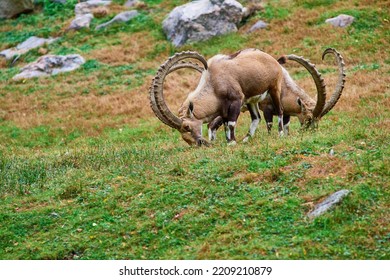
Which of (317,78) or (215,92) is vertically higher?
(215,92)

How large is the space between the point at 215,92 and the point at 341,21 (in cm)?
1680

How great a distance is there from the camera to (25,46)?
124 ft

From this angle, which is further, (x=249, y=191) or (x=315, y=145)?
(x=315, y=145)

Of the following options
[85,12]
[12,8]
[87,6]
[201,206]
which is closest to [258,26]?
[85,12]

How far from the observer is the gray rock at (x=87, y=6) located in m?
41.0

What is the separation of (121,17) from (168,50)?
5503 millimetres

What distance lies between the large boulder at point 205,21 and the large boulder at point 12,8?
1189 cm

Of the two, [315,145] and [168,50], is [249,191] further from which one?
[168,50]

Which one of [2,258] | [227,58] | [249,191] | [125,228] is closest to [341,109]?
[227,58]

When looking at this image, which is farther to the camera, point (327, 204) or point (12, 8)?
point (12, 8)

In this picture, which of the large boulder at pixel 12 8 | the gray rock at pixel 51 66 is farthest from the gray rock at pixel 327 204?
the large boulder at pixel 12 8

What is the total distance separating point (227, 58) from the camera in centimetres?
1845

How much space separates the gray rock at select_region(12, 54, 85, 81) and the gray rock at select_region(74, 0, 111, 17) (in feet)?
23.2

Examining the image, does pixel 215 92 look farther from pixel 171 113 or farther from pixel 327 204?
pixel 327 204
